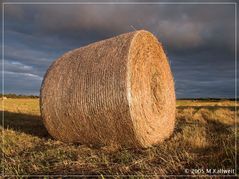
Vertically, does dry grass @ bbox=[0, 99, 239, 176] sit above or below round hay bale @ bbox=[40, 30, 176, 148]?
below

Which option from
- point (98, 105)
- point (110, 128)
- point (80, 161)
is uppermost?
point (98, 105)

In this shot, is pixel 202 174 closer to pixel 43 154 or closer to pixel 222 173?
pixel 222 173

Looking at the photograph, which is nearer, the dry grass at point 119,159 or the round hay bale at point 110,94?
the dry grass at point 119,159

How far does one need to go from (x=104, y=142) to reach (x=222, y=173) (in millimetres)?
3334

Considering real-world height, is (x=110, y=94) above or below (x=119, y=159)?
above

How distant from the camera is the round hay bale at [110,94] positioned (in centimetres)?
647

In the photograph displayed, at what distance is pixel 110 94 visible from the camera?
21.1 ft

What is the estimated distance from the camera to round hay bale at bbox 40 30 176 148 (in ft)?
21.2

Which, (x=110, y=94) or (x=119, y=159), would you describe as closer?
(x=119, y=159)

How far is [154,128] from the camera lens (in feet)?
24.5

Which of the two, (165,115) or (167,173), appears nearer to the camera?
(167,173)

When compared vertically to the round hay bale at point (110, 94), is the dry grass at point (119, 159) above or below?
below

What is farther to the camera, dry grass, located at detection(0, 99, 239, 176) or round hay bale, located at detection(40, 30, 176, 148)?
round hay bale, located at detection(40, 30, 176, 148)

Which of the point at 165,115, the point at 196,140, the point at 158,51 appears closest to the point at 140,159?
the point at 196,140
